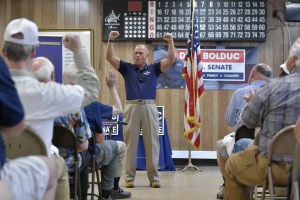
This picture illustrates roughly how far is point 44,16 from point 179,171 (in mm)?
3351

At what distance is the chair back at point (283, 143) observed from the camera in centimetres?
283

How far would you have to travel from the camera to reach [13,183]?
1846 mm

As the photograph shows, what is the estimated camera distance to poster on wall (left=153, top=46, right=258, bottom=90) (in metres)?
8.37

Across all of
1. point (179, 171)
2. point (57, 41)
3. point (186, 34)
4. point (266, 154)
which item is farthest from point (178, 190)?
point (57, 41)

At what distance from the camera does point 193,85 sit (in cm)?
738

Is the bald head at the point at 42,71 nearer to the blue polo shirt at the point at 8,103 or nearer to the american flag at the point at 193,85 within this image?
the blue polo shirt at the point at 8,103

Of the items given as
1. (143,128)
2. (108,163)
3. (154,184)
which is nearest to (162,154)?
(143,128)

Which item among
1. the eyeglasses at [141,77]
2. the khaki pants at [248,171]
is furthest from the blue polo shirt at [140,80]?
the khaki pants at [248,171]

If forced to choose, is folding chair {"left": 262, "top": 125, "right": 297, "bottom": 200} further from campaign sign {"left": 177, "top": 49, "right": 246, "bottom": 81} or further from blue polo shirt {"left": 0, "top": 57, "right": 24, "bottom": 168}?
campaign sign {"left": 177, "top": 49, "right": 246, "bottom": 81}

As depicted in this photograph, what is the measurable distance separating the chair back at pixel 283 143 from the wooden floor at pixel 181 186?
2.27 meters

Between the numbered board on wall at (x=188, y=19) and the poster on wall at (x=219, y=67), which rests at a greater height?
the numbered board on wall at (x=188, y=19)

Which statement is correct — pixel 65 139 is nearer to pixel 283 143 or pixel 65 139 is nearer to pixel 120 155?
pixel 283 143

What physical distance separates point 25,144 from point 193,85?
5.16m

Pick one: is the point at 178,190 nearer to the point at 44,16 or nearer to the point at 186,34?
the point at 186,34
